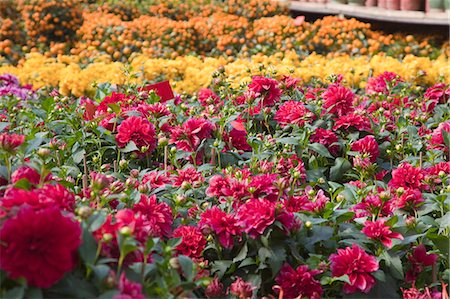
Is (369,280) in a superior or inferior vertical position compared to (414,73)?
superior

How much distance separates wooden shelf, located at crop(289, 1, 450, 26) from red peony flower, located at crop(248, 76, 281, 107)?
359cm

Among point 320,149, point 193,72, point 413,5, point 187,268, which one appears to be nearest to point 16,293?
point 187,268

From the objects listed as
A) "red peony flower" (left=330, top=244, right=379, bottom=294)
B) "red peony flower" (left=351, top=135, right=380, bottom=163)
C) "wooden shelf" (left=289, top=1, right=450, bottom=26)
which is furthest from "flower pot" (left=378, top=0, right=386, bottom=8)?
"red peony flower" (left=330, top=244, right=379, bottom=294)

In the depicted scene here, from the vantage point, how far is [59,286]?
88cm

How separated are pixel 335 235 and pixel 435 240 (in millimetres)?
217

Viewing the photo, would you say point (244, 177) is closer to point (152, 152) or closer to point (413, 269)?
point (413, 269)

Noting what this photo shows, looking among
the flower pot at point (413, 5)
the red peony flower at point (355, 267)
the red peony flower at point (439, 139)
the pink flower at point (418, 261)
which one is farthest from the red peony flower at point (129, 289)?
the flower pot at point (413, 5)

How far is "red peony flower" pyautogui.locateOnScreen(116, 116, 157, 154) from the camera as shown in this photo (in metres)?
Result: 1.85

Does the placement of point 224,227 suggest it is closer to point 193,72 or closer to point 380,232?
point 380,232

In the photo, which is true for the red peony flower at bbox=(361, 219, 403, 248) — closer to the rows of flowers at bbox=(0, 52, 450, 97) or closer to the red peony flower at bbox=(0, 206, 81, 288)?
the red peony flower at bbox=(0, 206, 81, 288)

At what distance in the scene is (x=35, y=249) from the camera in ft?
2.79

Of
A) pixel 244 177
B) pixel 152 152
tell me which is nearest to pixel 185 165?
pixel 152 152

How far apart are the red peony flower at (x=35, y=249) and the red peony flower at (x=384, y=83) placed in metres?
1.96

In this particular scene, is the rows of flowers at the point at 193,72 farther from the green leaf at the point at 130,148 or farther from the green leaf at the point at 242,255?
the green leaf at the point at 242,255
